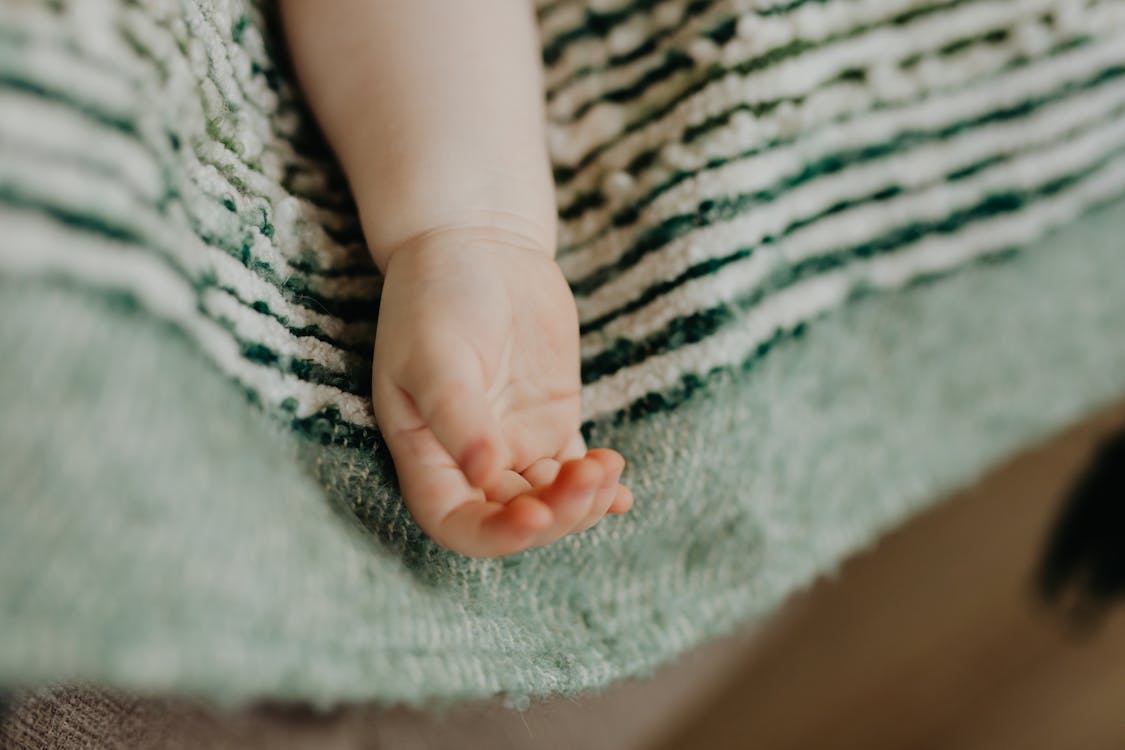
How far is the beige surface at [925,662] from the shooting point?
0.75 meters

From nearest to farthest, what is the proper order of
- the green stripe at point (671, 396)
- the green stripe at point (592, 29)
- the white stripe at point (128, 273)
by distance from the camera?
the white stripe at point (128, 273) → the green stripe at point (671, 396) → the green stripe at point (592, 29)

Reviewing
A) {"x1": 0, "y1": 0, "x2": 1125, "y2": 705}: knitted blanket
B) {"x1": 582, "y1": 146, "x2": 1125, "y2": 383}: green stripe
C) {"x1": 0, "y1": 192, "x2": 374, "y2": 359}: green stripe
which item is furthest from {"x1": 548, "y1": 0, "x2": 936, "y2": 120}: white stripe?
{"x1": 0, "y1": 192, "x2": 374, "y2": 359}: green stripe

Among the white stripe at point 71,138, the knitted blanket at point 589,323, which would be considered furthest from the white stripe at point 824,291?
the white stripe at point 71,138

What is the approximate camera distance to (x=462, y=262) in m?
0.34

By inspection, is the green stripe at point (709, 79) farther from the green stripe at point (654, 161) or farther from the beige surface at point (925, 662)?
the beige surface at point (925, 662)

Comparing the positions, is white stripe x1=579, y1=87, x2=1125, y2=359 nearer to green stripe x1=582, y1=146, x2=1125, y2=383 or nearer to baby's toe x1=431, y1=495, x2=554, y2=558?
green stripe x1=582, y1=146, x2=1125, y2=383

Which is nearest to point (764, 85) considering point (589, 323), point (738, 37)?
point (738, 37)

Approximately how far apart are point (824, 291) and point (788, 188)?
56mm

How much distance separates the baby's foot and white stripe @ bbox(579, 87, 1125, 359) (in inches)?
2.1

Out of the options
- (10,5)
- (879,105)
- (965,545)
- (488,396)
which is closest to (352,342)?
(488,396)

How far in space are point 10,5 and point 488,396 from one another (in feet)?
0.63

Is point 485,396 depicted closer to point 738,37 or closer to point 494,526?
point 494,526

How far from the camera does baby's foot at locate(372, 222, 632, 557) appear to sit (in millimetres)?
305

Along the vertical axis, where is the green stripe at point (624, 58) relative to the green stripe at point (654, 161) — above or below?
above
